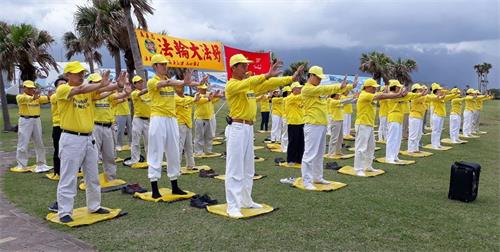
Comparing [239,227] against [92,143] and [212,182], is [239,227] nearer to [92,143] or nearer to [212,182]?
[92,143]

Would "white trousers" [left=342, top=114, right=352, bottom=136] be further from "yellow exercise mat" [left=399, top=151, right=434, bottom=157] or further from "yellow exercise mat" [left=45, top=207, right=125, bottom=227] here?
"yellow exercise mat" [left=45, top=207, right=125, bottom=227]

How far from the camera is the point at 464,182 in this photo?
7.06 meters

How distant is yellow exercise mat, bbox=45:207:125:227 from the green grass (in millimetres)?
129

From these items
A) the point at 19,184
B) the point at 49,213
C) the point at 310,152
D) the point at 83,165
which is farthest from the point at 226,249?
the point at 19,184

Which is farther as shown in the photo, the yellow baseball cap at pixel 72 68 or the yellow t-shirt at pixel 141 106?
the yellow t-shirt at pixel 141 106

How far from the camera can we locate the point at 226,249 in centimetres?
494

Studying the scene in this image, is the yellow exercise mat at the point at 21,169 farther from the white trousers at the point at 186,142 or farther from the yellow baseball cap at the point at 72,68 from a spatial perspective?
the yellow baseball cap at the point at 72,68

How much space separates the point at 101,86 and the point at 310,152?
13.7 feet

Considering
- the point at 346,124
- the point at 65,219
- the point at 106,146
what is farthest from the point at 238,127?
the point at 346,124

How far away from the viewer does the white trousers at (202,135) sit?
12.6 m

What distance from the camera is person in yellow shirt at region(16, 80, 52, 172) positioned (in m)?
10.5

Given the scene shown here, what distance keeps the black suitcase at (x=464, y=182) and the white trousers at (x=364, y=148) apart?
2.60 metres

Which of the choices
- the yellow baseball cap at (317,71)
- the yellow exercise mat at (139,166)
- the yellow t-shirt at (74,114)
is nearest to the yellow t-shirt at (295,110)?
the yellow baseball cap at (317,71)

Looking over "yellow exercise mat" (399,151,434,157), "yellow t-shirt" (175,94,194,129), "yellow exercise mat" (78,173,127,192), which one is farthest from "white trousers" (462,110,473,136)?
"yellow exercise mat" (78,173,127,192)
